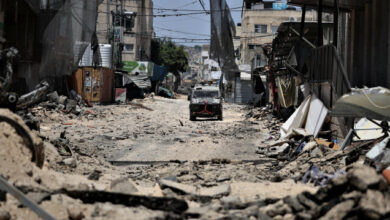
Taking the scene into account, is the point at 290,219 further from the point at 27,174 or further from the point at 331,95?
the point at 331,95

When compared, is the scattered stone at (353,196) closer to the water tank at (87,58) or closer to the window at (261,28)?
the water tank at (87,58)

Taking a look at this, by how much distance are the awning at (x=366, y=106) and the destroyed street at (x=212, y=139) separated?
19 mm

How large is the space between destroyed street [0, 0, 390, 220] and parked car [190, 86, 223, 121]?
0.20ft

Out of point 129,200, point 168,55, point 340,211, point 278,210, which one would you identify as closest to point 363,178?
point 340,211

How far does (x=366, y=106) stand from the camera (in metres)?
8.29

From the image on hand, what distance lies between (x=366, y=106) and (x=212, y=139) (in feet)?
25.6

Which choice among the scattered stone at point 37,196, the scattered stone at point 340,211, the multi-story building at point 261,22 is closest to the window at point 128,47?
the multi-story building at point 261,22

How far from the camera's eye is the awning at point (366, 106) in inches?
320

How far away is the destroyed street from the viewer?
4.98 m

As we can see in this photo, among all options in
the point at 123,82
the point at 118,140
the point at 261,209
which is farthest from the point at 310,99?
the point at 123,82

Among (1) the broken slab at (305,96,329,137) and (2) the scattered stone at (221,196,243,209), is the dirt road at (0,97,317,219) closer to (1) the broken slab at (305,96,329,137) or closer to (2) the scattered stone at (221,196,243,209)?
(2) the scattered stone at (221,196,243,209)

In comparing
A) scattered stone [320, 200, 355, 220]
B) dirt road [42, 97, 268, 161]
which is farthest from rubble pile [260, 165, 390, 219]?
dirt road [42, 97, 268, 161]

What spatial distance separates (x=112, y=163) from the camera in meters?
10.6

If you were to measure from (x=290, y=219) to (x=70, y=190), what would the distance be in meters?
2.47
